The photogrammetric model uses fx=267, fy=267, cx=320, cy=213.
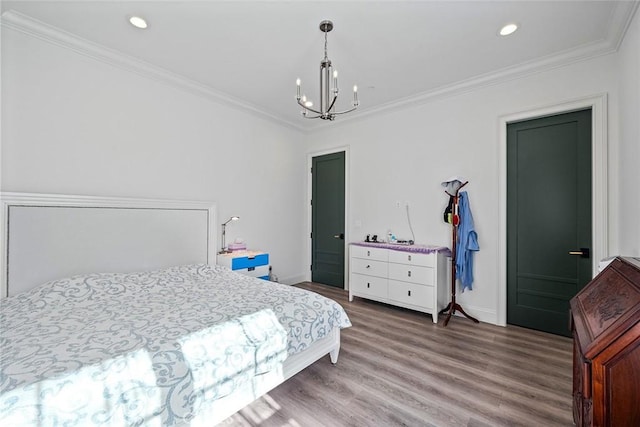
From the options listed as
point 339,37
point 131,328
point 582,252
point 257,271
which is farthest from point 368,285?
point 339,37

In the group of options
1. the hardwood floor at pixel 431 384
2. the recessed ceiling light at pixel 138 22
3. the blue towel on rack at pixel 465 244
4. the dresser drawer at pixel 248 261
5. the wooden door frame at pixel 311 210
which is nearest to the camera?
the hardwood floor at pixel 431 384

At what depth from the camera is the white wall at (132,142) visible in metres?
2.25

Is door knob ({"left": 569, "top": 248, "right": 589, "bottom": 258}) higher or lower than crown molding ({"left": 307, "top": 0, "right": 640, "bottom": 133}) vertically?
lower

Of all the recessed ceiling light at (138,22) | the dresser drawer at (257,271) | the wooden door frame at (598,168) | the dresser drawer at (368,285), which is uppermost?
the recessed ceiling light at (138,22)

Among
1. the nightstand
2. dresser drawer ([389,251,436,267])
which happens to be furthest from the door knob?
the nightstand

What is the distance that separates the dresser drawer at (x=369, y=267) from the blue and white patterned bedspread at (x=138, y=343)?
147 cm

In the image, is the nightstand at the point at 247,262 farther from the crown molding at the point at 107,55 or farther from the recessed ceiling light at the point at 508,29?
the recessed ceiling light at the point at 508,29

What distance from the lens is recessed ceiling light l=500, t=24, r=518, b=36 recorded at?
2229 mm

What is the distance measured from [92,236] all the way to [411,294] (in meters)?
3.44

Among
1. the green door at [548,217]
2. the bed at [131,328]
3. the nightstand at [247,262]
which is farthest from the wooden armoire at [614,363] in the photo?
the nightstand at [247,262]

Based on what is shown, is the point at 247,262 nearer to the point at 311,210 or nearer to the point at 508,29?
the point at 311,210

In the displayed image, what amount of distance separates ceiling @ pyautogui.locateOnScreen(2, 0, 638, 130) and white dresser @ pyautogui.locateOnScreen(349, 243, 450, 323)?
2.06m

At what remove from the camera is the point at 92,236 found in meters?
2.49

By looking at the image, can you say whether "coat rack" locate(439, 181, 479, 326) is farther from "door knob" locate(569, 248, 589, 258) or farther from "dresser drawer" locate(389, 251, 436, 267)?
"door knob" locate(569, 248, 589, 258)
